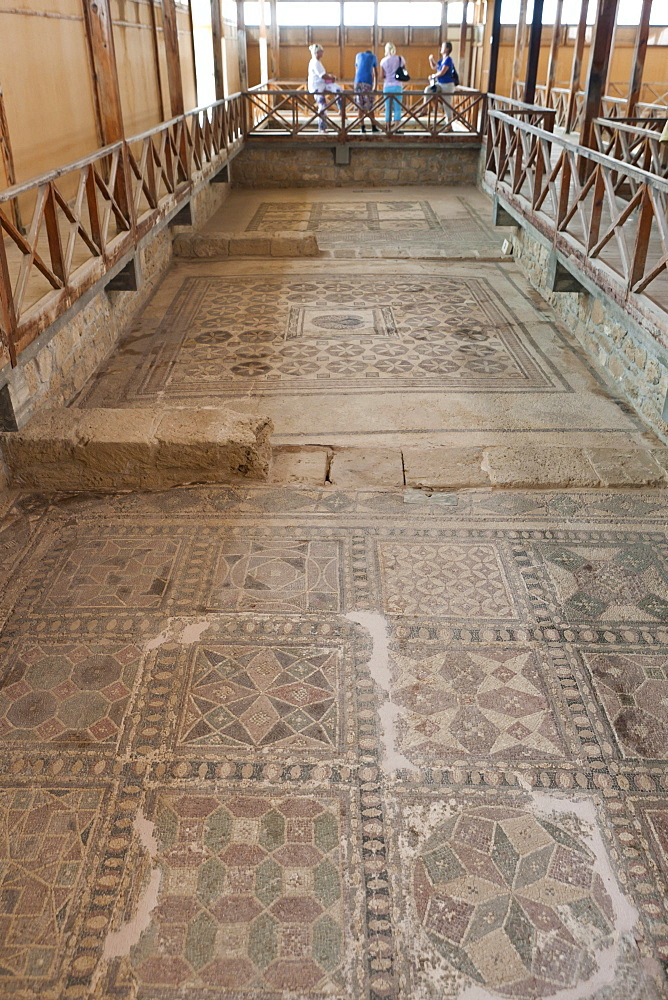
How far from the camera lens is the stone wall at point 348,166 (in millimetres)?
11016

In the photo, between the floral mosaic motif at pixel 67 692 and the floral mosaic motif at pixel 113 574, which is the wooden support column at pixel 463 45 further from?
the floral mosaic motif at pixel 67 692

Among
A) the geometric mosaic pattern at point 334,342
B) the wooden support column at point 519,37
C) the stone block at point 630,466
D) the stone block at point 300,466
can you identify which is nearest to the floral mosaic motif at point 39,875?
the stone block at point 300,466

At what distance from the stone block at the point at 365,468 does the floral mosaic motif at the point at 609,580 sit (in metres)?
0.84

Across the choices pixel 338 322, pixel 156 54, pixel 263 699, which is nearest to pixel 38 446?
pixel 263 699

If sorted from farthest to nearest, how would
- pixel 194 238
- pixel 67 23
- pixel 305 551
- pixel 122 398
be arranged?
pixel 194 238
pixel 67 23
pixel 122 398
pixel 305 551

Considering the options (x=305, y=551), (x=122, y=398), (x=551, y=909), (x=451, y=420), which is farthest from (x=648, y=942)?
(x=122, y=398)

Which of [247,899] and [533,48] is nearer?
[247,899]

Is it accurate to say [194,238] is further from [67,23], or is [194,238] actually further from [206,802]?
[206,802]

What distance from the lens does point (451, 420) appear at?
4293 millimetres

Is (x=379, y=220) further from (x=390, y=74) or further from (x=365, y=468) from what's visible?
(x=365, y=468)

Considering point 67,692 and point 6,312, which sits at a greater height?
point 6,312

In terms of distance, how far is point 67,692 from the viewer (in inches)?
98.2

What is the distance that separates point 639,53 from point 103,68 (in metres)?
5.34

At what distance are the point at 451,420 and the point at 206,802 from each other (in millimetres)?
2689
